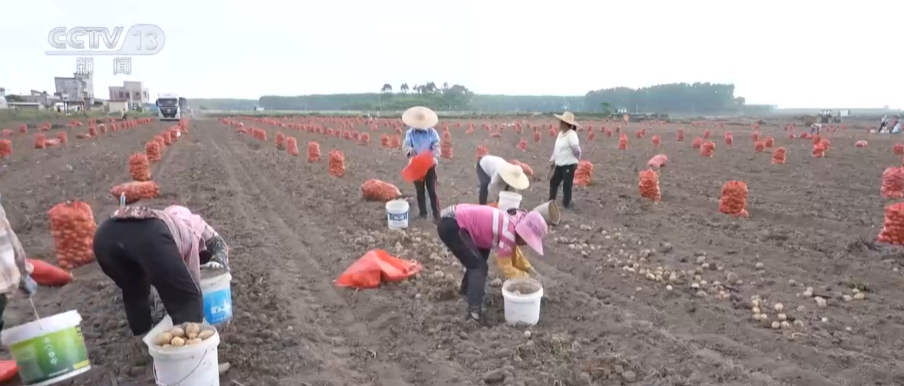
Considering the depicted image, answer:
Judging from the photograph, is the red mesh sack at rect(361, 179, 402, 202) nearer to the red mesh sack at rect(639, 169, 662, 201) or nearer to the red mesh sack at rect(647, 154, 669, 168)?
the red mesh sack at rect(639, 169, 662, 201)

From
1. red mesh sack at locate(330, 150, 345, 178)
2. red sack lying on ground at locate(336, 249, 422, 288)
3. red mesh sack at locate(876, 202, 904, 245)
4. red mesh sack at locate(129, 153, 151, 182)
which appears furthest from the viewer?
red mesh sack at locate(330, 150, 345, 178)

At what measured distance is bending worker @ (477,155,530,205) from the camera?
670 cm

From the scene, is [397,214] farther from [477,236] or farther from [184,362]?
[184,362]

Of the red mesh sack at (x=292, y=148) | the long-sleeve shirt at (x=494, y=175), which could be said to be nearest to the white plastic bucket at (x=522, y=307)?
the long-sleeve shirt at (x=494, y=175)

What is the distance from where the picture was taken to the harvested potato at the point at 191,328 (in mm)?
3307

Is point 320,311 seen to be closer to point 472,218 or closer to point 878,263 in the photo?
point 472,218

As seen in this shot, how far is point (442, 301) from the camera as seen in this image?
212 inches

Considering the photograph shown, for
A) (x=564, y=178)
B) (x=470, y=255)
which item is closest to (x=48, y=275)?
(x=470, y=255)

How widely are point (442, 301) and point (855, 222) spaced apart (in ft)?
23.3

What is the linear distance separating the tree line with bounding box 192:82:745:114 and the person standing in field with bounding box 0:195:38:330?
260 ft

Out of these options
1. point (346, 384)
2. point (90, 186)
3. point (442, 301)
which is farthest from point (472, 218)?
point (90, 186)

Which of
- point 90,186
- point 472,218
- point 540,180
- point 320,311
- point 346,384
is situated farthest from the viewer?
point 540,180

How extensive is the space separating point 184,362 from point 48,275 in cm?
347

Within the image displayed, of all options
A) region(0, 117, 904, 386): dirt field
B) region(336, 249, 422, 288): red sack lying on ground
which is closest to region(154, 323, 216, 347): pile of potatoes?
region(0, 117, 904, 386): dirt field
